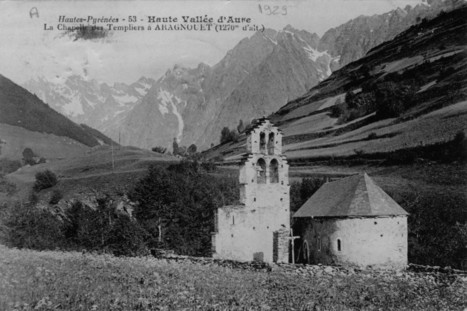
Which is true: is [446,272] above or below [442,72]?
below

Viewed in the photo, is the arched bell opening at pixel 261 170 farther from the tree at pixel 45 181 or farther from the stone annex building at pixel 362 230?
the tree at pixel 45 181

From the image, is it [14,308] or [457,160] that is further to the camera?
[457,160]

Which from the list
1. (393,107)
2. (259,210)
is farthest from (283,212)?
(393,107)

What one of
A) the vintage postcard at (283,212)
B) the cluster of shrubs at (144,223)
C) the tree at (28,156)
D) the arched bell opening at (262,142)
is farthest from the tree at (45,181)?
the arched bell opening at (262,142)

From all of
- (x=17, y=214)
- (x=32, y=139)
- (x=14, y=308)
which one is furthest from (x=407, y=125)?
(x=32, y=139)

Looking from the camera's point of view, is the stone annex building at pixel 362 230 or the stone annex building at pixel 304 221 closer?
the stone annex building at pixel 362 230

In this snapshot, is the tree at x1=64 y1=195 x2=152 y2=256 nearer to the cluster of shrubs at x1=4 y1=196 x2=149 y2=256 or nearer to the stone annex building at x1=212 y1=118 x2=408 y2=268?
the cluster of shrubs at x1=4 y1=196 x2=149 y2=256

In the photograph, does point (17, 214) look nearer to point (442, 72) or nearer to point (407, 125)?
point (407, 125)

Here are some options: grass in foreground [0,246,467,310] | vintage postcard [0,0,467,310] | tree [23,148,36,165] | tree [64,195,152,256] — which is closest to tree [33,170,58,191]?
vintage postcard [0,0,467,310]
